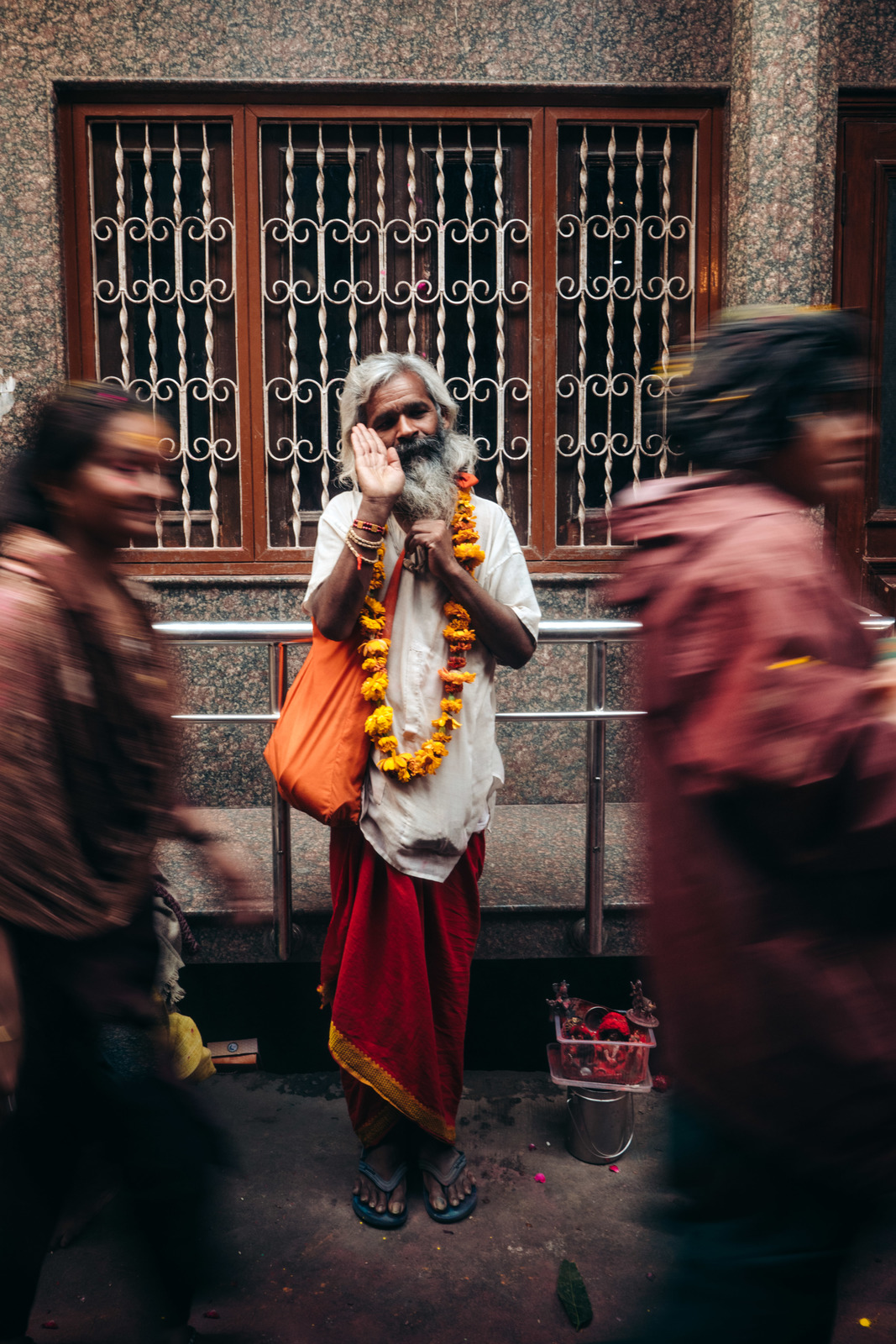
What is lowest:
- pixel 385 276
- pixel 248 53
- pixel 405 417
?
pixel 405 417

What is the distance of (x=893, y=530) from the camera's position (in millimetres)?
4590

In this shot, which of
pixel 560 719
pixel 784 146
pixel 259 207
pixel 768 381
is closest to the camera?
pixel 768 381

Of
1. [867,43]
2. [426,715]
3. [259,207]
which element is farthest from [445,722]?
[867,43]

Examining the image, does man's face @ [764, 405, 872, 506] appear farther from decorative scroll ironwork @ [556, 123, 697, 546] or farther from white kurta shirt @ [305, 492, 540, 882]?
decorative scroll ironwork @ [556, 123, 697, 546]

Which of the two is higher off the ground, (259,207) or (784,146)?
(784,146)

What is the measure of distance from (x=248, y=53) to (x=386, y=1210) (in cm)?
448

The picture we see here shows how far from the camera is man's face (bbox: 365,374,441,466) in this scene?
8.07 feet

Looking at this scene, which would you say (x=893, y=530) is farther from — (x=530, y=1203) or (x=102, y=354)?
(x=102, y=354)

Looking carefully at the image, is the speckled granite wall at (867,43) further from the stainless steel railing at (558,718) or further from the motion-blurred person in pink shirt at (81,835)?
the motion-blurred person in pink shirt at (81,835)

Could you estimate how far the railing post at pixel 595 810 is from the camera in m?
3.03

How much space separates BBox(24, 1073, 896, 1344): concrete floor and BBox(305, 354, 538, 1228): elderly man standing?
0.45 feet

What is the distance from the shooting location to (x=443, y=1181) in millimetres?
2551

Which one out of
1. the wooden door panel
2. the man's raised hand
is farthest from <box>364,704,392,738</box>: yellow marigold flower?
the wooden door panel

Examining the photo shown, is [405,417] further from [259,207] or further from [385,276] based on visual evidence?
[259,207]
